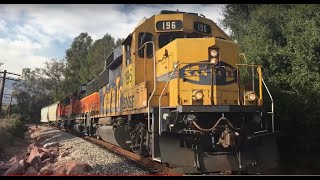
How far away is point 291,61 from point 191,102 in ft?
29.7

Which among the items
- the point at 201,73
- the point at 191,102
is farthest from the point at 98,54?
the point at 191,102

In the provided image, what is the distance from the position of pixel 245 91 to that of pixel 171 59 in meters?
2.03

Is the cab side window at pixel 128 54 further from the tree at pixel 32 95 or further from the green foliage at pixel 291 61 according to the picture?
the tree at pixel 32 95

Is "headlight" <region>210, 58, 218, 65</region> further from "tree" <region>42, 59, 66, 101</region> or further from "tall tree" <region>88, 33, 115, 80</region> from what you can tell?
"tree" <region>42, 59, 66, 101</region>

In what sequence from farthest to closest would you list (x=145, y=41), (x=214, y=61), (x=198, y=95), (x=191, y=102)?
(x=145, y=41)
(x=214, y=61)
(x=191, y=102)
(x=198, y=95)

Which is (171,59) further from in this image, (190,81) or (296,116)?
(296,116)

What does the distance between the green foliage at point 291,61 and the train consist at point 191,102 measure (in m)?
5.74

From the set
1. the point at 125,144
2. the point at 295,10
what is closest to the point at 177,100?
the point at 125,144

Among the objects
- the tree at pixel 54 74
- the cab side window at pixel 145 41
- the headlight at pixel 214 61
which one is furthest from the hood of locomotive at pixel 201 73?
the tree at pixel 54 74

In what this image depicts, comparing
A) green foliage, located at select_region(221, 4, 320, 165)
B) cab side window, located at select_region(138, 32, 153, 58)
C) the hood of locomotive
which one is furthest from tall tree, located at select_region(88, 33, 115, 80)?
the hood of locomotive

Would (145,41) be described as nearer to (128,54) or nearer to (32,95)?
(128,54)

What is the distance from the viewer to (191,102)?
813 cm

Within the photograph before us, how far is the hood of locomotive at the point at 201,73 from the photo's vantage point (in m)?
8.24

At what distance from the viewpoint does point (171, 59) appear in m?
8.73
